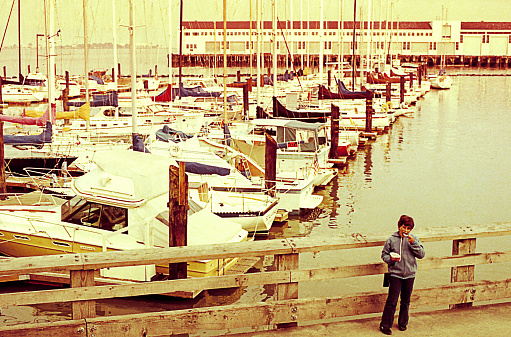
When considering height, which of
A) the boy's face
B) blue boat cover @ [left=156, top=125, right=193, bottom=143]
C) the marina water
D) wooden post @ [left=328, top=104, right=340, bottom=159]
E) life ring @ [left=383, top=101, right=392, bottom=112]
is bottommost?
the marina water

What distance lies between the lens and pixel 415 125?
54344mm

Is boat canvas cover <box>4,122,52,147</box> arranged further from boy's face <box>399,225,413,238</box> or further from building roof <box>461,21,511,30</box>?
building roof <box>461,21,511,30</box>

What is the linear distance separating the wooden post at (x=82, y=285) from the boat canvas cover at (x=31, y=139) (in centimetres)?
2015

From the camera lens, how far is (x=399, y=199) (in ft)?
87.5

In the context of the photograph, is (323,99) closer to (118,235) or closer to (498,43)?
(118,235)

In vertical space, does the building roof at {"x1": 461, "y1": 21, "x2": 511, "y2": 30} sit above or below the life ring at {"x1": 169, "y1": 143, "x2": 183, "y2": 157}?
above

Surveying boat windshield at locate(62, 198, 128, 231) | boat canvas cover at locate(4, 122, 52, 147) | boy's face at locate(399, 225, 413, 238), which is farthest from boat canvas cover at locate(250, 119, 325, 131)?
boy's face at locate(399, 225, 413, 238)

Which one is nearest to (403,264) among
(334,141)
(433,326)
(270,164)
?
(433,326)

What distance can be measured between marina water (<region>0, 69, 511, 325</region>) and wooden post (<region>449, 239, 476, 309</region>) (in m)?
0.94

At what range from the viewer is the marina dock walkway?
721 cm

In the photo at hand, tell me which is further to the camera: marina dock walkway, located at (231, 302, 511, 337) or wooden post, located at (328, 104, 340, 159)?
wooden post, located at (328, 104, 340, 159)

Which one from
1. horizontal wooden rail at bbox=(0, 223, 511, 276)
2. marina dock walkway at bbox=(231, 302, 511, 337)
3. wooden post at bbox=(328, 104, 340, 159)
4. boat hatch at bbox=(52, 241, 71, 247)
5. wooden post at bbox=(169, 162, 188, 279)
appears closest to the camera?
horizontal wooden rail at bbox=(0, 223, 511, 276)

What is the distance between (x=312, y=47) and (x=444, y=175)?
434ft

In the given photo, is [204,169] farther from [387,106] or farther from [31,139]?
[387,106]
